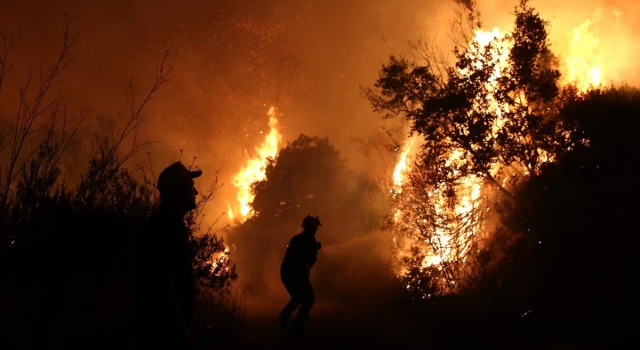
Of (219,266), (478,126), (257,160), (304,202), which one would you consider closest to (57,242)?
(219,266)

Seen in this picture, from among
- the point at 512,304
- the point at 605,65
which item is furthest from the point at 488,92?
the point at 605,65

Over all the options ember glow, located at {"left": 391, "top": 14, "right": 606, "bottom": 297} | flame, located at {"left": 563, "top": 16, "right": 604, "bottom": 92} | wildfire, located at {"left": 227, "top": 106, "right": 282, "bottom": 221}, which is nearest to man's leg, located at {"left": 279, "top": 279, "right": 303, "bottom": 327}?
ember glow, located at {"left": 391, "top": 14, "right": 606, "bottom": 297}

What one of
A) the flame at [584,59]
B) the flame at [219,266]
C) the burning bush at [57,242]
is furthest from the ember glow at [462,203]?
the burning bush at [57,242]

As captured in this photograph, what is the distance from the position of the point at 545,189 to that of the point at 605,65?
28.4ft

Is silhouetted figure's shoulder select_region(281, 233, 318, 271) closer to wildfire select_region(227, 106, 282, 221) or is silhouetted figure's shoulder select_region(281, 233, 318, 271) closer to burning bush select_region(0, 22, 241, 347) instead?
burning bush select_region(0, 22, 241, 347)

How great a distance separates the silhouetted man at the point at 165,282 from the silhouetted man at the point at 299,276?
505cm

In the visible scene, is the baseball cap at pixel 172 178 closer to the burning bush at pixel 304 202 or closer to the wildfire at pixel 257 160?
the burning bush at pixel 304 202

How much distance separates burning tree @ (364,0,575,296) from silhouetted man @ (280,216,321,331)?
15.6 ft

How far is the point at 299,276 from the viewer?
8430mm

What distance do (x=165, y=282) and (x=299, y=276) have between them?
17.7ft

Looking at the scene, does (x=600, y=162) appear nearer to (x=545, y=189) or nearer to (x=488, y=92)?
(x=545, y=189)

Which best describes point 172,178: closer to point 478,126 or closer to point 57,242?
point 57,242

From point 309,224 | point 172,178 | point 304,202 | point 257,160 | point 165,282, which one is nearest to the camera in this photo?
point 165,282

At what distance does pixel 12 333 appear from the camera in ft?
16.9
